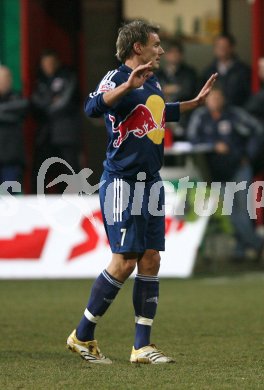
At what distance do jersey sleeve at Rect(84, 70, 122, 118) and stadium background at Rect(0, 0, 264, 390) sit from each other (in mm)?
1447

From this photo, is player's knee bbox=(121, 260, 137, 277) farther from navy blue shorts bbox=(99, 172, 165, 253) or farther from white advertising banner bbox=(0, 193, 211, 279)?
white advertising banner bbox=(0, 193, 211, 279)

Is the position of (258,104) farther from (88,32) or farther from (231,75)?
(88,32)

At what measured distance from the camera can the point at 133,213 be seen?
22.5 ft

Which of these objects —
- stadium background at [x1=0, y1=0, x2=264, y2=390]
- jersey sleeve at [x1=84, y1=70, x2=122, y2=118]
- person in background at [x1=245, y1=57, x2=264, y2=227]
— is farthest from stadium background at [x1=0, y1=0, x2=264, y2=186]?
jersey sleeve at [x1=84, y1=70, x2=122, y2=118]

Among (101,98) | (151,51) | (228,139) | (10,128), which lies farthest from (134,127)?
(10,128)

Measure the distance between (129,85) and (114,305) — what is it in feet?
14.3

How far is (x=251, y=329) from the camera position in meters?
8.51

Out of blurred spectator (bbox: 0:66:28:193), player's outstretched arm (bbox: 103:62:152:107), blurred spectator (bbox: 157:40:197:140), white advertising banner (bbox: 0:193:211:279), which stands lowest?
white advertising banner (bbox: 0:193:211:279)

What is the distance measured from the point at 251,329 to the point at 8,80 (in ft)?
22.4

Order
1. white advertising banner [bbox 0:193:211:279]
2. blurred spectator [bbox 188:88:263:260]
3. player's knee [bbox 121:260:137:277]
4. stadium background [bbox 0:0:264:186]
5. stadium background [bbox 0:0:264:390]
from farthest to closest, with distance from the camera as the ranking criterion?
1. stadium background [bbox 0:0:264:186]
2. blurred spectator [bbox 188:88:263:260]
3. white advertising banner [bbox 0:193:211:279]
4. player's knee [bbox 121:260:137:277]
5. stadium background [bbox 0:0:264:390]

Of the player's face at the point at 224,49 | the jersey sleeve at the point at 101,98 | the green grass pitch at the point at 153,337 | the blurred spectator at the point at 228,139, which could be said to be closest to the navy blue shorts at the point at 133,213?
the jersey sleeve at the point at 101,98

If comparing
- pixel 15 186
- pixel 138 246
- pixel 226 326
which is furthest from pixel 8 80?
pixel 138 246

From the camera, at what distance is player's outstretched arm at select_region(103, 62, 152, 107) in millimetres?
6387

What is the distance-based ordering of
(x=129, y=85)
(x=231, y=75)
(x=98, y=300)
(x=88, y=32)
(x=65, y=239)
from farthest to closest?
(x=88, y=32) → (x=231, y=75) → (x=65, y=239) → (x=98, y=300) → (x=129, y=85)
